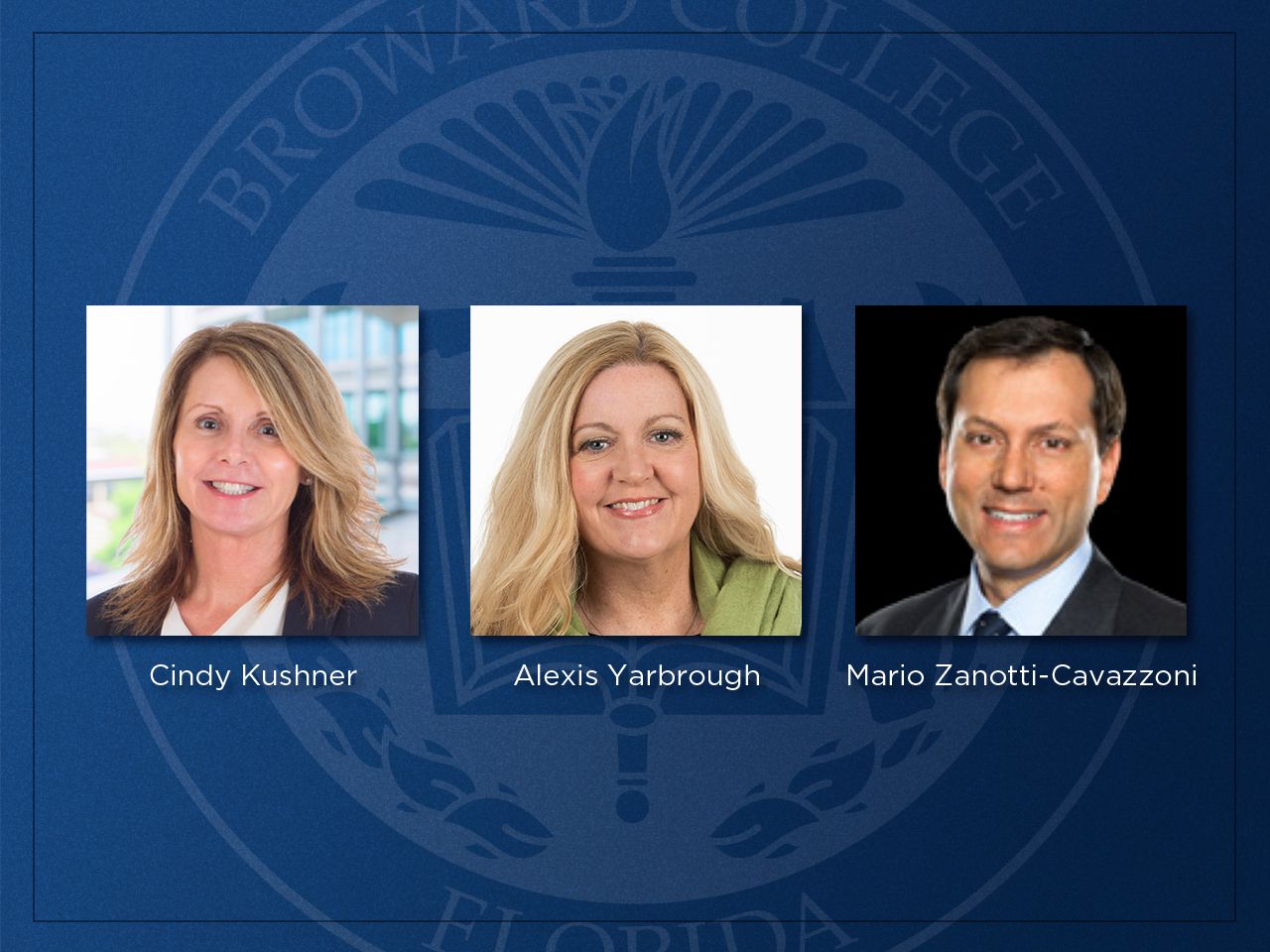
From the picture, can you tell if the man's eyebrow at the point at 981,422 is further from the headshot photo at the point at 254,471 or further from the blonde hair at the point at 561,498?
the headshot photo at the point at 254,471

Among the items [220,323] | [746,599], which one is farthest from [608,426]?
[220,323]

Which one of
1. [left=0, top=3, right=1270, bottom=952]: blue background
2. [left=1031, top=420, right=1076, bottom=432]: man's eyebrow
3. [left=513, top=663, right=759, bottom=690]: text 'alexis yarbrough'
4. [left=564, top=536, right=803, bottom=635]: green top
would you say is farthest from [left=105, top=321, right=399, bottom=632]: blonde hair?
[left=1031, top=420, right=1076, bottom=432]: man's eyebrow

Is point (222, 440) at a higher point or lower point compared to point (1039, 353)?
lower

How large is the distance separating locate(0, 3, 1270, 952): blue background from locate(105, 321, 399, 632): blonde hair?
0.13 m

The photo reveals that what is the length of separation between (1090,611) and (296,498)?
1.94 meters

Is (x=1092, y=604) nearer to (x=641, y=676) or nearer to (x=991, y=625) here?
(x=991, y=625)

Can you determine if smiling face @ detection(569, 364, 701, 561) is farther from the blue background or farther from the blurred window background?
the blurred window background

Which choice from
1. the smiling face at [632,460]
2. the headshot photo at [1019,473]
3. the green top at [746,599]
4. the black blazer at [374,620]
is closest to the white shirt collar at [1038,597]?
the headshot photo at [1019,473]

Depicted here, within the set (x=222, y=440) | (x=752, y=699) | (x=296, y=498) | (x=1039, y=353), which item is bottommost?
(x=752, y=699)

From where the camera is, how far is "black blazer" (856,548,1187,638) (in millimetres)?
2582

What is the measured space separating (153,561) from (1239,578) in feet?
8.68

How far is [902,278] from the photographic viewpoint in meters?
2.61

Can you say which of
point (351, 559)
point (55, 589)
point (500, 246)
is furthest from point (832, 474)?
point (55, 589)

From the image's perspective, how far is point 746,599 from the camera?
261 cm
